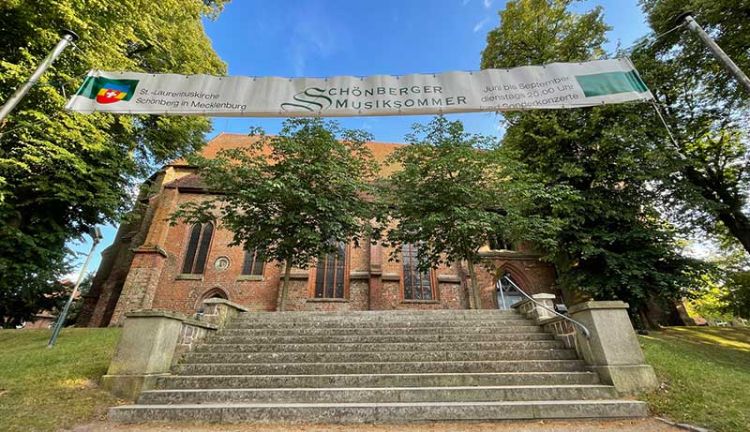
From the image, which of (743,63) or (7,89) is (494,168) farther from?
(7,89)

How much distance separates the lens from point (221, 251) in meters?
16.6

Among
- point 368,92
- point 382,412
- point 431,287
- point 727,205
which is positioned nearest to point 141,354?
point 382,412

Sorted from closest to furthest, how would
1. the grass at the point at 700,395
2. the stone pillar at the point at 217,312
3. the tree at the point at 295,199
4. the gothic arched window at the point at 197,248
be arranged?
the grass at the point at 700,395 → the stone pillar at the point at 217,312 → the tree at the point at 295,199 → the gothic arched window at the point at 197,248

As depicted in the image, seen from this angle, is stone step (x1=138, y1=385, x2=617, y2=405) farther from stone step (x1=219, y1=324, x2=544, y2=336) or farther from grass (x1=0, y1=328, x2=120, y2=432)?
stone step (x1=219, y1=324, x2=544, y2=336)

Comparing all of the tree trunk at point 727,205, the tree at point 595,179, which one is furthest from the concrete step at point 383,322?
the tree trunk at point 727,205

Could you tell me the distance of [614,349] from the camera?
16.8 feet

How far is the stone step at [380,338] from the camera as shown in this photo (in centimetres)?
675

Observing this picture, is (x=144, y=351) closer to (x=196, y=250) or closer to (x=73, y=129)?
(x=73, y=129)

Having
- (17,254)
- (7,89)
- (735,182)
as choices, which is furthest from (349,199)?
(735,182)

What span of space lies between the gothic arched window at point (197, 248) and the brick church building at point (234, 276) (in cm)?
5

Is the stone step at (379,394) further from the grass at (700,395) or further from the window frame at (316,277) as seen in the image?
the window frame at (316,277)

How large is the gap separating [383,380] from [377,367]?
52 centimetres

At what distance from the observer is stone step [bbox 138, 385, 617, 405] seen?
4.58 metres

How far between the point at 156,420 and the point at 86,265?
8410 millimetres
